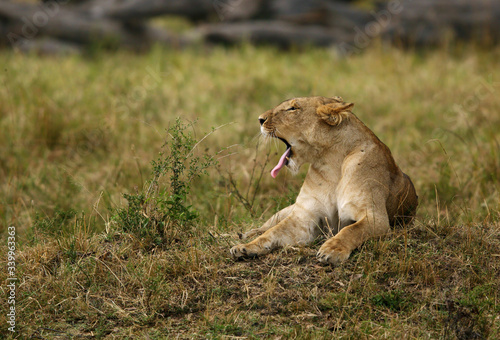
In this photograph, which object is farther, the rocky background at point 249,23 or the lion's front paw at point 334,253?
the rocky background at point 249,23

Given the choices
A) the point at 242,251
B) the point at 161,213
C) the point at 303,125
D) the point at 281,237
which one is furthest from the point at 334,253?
the point at 161,213

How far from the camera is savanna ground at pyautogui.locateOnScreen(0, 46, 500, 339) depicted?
10.9 feet

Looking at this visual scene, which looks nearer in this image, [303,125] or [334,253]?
[334,253]

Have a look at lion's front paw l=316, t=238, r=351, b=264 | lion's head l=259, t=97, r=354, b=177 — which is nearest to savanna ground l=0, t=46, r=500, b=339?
lion's front paw l=316, t=238, r=351, b=264

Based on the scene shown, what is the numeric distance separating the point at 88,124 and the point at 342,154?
172 inches

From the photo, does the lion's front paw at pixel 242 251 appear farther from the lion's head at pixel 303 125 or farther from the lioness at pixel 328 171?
the lion's head at pixel 303 125

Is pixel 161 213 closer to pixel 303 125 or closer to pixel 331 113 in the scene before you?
pixel 303 125

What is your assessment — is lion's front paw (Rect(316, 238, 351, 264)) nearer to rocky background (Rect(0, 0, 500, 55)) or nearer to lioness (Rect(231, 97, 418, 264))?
lioness (Rect(231, 97, 418, 264))

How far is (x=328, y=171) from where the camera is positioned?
152 inches

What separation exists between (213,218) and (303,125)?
4.98ft

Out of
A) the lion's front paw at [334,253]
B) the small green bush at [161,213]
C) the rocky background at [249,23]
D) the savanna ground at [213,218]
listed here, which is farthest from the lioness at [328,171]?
the rocky background at [249,23]

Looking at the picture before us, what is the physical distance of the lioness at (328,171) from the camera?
12.2 feet

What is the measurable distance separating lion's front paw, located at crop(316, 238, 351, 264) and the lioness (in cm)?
25

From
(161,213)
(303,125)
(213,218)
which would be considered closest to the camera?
(303,125)
